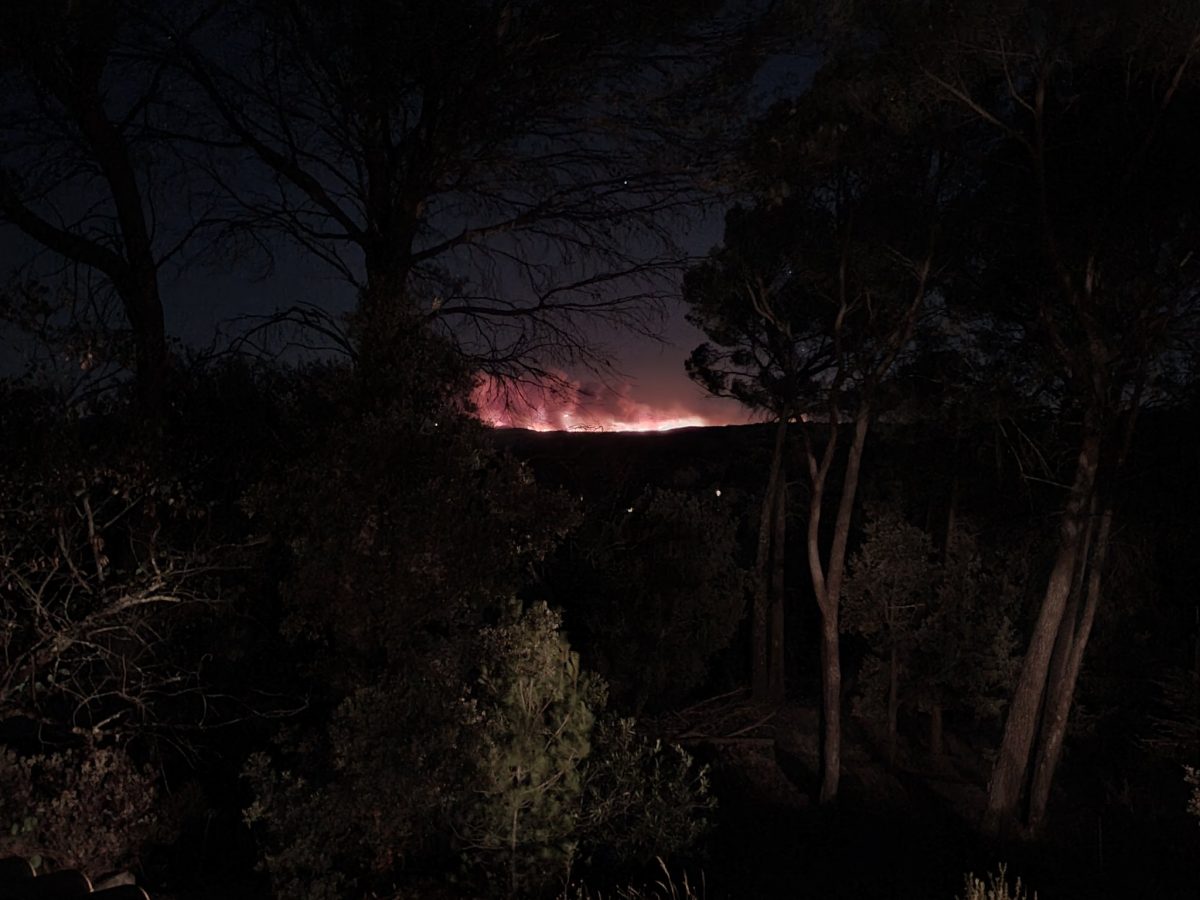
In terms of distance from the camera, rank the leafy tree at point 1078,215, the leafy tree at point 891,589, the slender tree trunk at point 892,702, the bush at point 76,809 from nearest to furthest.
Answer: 1. the bush at point 76,809
2. the leafy tree at point 1078,215
3. the leafy tree at point 891,589
4. the slender tree trunk at point 892,702

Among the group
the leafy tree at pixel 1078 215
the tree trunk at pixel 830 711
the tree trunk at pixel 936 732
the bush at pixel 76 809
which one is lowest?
the tree trunk at pixel 936 732

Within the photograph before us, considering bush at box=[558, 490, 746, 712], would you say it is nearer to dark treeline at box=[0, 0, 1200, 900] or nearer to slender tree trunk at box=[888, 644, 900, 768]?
dark treeline at box=[0, 0, 1200, 900]

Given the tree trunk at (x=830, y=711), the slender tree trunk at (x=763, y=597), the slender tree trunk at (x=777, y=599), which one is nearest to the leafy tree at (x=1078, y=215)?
the tree trunk at (x=830, y=711)

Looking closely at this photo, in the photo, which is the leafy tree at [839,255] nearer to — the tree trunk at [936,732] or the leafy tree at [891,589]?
the leafy tree at [891,589]

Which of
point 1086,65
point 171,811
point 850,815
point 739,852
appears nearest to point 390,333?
point 171,811

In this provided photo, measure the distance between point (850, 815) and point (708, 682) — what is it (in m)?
8.45

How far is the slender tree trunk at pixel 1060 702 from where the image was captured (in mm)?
15859

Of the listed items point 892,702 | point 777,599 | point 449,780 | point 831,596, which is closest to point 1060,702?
point 831,596

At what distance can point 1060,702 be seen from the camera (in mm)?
16156

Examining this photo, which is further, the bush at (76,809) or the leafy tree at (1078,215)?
the leafy tree at (1078,215)

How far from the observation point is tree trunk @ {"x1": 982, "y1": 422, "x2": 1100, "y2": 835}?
14.5 meters

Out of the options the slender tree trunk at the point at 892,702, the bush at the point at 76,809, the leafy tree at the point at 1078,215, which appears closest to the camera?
the bush at the point at 76,809

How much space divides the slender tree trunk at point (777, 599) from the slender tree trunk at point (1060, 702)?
7862mm

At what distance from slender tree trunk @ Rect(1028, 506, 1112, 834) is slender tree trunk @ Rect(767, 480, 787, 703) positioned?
7.86 metres
